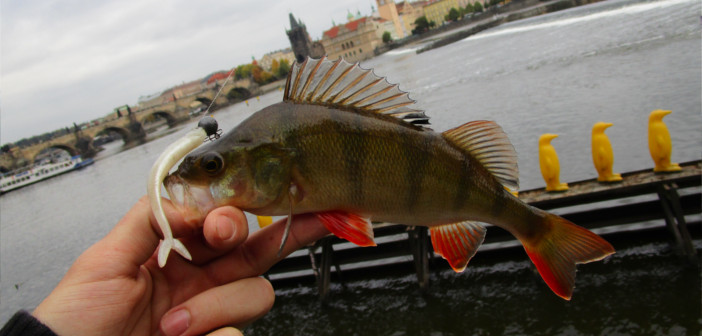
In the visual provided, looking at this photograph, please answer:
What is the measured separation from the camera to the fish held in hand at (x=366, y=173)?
156cm

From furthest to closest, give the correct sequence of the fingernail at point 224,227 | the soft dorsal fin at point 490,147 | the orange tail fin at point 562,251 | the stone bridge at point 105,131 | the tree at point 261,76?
the tree at point 261,76, the stone bridge at point 105,131, the soft dorsal fin at point 490,147, the orange tail fin at point 562,251, the fingernail at point 224,227

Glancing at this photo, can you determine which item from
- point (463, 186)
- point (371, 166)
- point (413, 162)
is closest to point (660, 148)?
point (463, 186)

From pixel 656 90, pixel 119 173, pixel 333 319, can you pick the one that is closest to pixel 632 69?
pixel 656 90

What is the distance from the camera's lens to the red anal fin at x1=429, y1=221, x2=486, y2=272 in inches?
74.4

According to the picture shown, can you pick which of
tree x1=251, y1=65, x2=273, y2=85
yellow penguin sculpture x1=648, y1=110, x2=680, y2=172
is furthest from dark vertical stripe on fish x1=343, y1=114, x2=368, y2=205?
tree x1=251, y1=65, x2=273, y2=85

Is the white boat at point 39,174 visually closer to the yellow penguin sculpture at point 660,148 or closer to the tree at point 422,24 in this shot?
the yellow penguin sculpture at point 660,148

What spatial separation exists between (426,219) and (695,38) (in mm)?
25090

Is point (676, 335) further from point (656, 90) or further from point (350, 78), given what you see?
point (656, 90)

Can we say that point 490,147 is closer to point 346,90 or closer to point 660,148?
point 346,90

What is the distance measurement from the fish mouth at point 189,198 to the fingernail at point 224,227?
0.09 metres

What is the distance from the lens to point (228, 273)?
197cm

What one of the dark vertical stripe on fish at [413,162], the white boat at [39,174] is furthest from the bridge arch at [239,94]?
the dark vertical stripe on fish at [413,162]

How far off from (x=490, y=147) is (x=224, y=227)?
1184mm

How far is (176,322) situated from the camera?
1.62m
